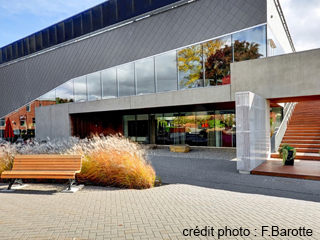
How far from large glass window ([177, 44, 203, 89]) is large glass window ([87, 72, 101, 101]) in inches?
277

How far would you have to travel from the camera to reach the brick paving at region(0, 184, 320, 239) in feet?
11.9

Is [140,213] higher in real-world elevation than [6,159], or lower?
lower

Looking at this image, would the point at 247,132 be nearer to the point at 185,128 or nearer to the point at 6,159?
the point at 6,159

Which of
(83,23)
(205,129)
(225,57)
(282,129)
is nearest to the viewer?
(225,57)

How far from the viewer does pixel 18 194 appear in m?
6.05

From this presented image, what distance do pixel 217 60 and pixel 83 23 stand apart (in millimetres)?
14682

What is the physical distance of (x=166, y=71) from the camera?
1424 cm

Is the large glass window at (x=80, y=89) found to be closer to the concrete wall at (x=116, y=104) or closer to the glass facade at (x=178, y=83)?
the glass facade at (x=178, y=83)

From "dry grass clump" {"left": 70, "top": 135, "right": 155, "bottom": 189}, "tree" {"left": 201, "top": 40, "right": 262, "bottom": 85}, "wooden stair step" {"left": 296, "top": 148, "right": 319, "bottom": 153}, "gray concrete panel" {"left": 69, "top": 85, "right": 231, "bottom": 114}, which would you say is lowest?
"wooden stair step" {"left": 296, "top": 148, "right": 319, "bottom": 153}

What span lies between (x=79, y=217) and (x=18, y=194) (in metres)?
2.85

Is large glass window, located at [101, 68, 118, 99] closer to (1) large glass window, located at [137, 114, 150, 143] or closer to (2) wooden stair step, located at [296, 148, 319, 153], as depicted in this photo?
(1) large glass window, located at [137, 114, 150, 143]

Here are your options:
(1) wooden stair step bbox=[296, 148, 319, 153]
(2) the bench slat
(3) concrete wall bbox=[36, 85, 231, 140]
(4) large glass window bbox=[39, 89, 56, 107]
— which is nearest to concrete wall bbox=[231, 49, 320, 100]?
(3) concrete wall bbox=[36, 85, 231, 140]

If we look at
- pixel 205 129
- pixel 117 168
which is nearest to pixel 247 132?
pixel 117 168

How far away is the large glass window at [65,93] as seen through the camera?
19.6m
